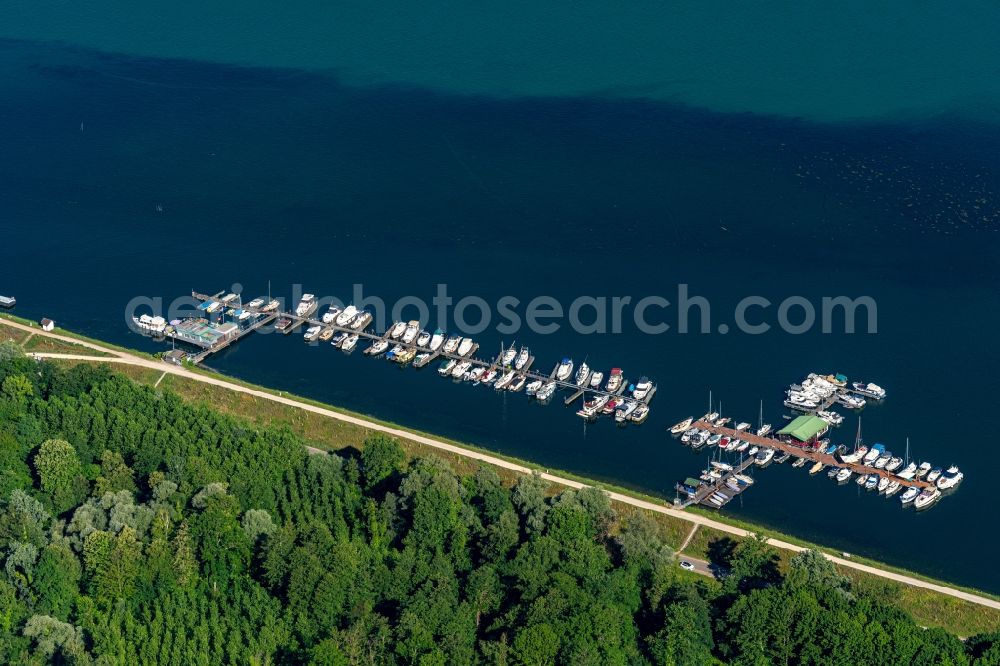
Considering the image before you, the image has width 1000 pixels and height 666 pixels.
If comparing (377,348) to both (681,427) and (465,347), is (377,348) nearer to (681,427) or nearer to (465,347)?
(465,347)

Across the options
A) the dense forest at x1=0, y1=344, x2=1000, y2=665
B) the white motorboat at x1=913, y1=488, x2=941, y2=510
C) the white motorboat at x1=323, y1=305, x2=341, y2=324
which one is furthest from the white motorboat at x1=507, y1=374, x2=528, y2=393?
the white motorboat at x1=913, y1=488, x2=941, y2=510

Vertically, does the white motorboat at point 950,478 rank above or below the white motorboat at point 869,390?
below

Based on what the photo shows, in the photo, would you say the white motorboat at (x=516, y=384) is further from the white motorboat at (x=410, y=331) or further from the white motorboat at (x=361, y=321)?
the white motorboat at (x=361, y=321)

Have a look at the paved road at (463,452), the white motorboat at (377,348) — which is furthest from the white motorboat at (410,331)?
the paved road at (463,452)

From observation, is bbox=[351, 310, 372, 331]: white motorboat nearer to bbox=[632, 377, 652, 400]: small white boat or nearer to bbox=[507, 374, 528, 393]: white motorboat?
bbox=[507, 374, 528, 393]: white motorboat

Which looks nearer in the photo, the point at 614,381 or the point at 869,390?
the point at 869,390

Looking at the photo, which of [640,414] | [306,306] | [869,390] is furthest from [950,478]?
[306,306]
